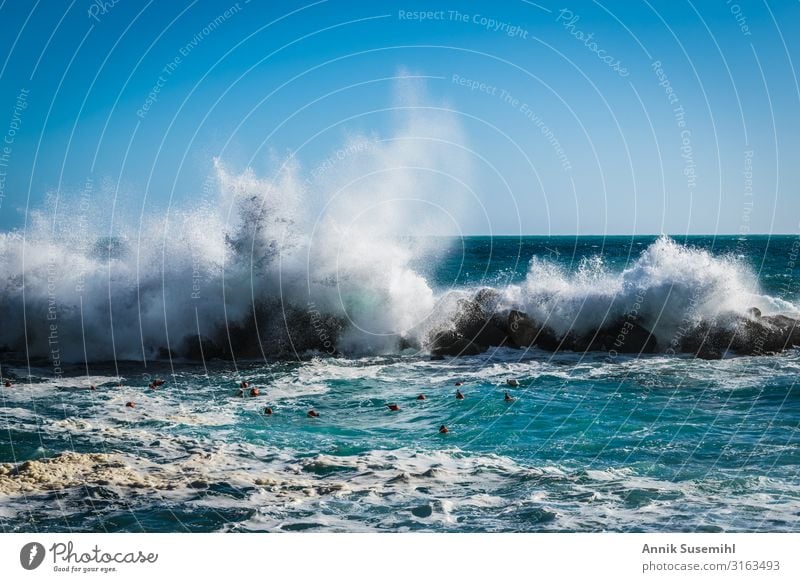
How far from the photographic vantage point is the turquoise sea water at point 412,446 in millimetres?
8180

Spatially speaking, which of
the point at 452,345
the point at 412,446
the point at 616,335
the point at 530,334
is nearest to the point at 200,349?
the point at 452,345

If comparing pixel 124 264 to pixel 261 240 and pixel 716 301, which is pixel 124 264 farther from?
pixel 716 301

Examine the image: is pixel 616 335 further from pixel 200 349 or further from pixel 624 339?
pixel 200 349

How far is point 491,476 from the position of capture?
31.4ft

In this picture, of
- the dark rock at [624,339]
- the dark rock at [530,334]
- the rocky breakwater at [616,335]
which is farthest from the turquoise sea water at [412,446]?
the dark rock at [530,334]

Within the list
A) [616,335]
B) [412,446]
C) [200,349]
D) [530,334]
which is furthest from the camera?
[530,334]

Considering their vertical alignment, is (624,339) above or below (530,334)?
below

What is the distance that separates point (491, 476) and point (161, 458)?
16.4 feet

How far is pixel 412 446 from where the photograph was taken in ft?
36.4

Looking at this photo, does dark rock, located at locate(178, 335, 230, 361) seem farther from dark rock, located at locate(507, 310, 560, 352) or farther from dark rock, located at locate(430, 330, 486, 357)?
dark rock, located at locate(507, 310, 560, 352)

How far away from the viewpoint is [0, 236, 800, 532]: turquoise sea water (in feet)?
26.8

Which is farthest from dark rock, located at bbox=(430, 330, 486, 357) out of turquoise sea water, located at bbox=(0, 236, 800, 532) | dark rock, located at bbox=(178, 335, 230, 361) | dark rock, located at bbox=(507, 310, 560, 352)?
dark rock, located at bbox=(178, 335, 230, 361)

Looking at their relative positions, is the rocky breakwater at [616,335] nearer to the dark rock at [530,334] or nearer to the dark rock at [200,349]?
the dark rock at [530,334]
